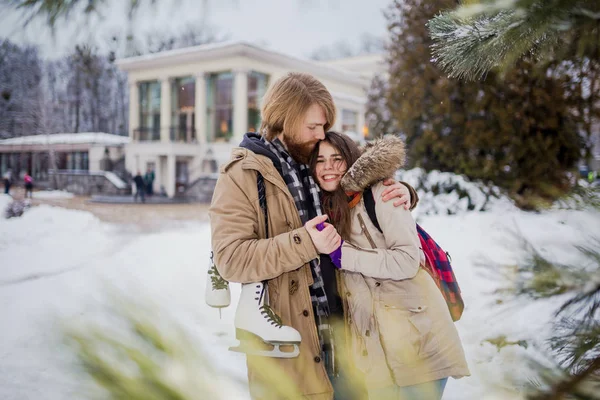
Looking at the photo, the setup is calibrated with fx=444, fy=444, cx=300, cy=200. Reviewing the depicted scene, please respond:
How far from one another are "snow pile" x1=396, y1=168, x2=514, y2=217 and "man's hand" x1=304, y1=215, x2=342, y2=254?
749 centimetres

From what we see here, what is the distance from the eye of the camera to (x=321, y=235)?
5.46 feet

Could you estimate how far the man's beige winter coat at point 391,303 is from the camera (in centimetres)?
180

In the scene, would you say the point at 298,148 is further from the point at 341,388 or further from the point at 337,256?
the point at 341,388

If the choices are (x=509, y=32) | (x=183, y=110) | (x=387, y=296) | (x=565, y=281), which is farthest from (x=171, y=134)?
(x=565, y=281)

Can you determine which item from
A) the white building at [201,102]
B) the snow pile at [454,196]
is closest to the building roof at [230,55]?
the white building at [201,102]

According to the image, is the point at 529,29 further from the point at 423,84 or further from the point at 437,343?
the point at 423,84

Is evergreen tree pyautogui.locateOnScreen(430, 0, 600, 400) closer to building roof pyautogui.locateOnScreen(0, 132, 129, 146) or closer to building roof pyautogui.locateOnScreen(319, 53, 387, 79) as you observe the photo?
building roof pyautogui.locateOnScreen(0, 132, 129, 146)

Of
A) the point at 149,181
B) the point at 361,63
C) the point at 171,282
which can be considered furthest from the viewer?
the point at 361,63

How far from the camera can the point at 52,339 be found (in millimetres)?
562

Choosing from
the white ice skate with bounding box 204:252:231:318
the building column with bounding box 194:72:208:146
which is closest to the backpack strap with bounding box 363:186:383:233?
the white ice skate with bounding box 204:252:231:318

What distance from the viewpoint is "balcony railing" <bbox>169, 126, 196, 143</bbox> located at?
25130 millimetres

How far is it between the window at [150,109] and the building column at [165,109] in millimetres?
657

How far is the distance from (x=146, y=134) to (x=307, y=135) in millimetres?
26338

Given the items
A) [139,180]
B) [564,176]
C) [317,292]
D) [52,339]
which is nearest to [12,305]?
[317,292]
